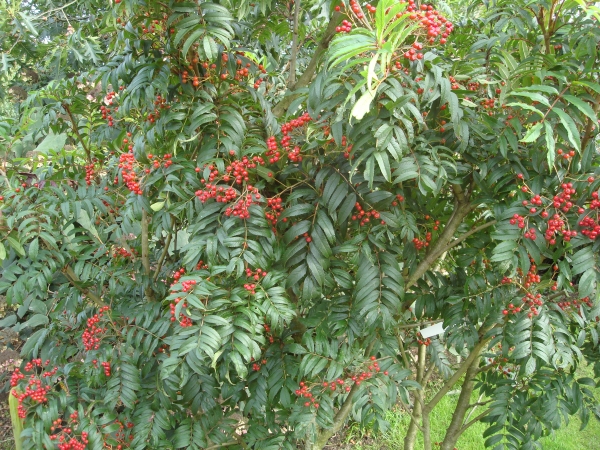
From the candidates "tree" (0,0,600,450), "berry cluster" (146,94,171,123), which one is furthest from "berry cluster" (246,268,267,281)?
"berry cluster" (146,94,171,123)

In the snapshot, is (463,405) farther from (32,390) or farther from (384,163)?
(32,390)

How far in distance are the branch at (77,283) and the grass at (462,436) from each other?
210 centimetres

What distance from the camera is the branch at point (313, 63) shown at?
1.58 meters

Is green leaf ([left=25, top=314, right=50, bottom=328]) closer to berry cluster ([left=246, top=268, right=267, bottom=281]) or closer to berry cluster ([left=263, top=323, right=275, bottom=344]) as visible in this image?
berry cluster ([left=263, top=323, right=275, bottom=344])

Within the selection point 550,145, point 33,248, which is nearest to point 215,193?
point 33,248

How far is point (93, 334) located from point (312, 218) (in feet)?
3.52

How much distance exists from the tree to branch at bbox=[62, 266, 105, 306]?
0.01 m

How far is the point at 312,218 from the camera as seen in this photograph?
149 cm

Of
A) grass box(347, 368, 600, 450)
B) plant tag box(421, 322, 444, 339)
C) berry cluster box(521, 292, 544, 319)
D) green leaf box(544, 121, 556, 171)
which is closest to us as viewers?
green leaf box(544, 121, 556, 171)

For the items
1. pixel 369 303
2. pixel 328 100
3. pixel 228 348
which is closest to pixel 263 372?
pixel 228 348

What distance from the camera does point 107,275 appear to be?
77.1 inches

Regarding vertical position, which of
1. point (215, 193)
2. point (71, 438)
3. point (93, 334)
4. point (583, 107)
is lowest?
point (71, 438)

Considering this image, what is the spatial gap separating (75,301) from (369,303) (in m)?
1.30

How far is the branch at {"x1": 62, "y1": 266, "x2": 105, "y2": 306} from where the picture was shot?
201 centimetres
